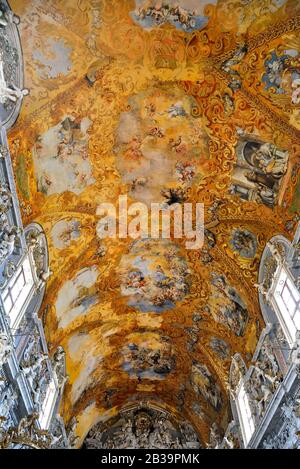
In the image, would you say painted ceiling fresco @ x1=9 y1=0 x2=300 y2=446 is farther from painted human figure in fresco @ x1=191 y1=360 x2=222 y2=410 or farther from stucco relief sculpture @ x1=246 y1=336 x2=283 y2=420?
stucco relief sculpture @ x1=246 y1=336 x2=283 y2=420

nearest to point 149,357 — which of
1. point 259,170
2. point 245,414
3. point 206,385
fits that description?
point 206,385

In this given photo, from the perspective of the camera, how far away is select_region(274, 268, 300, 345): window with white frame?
11.4m

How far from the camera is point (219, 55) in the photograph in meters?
11.2

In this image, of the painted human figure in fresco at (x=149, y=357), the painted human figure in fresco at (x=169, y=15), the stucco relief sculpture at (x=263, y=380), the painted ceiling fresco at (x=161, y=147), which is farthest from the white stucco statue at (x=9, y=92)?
the painted human figure in fresco at (x=149, y=357)

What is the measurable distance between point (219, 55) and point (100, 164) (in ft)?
14.8

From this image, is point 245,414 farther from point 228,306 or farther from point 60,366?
point 60,366

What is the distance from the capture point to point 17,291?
39.9ft

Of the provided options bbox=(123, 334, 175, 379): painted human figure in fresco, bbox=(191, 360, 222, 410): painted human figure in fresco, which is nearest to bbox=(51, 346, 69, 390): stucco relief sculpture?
bbox=(123, 334, 175, 379): painted human figure in fresco

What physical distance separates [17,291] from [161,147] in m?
5.81

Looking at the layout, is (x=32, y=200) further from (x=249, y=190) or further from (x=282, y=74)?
(x=282, y=74)

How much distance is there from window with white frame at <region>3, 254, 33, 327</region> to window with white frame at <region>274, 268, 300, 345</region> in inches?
279

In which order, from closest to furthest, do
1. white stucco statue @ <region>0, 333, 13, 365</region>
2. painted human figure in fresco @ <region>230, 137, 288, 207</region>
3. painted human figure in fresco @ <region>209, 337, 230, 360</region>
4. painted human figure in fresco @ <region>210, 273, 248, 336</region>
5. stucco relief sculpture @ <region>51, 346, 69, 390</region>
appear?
white stucco statue @ <region>0, 333, 13, 365</region>, painted human figure in fresco @ <region>230, 137, 288, 207</region>, painted human figure in fresco @ <region>210, 273, 248, 336</region>, stucco relief sculpture @ <region>51, 346, 69, 390</region>, painted human figure in fresco @ <region>209, 337, 230, 360</region>

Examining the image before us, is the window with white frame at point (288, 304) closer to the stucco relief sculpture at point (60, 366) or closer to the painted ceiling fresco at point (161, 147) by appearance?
the painted ceiling fresco at point (161, 147)

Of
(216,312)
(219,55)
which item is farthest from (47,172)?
(216,312)
